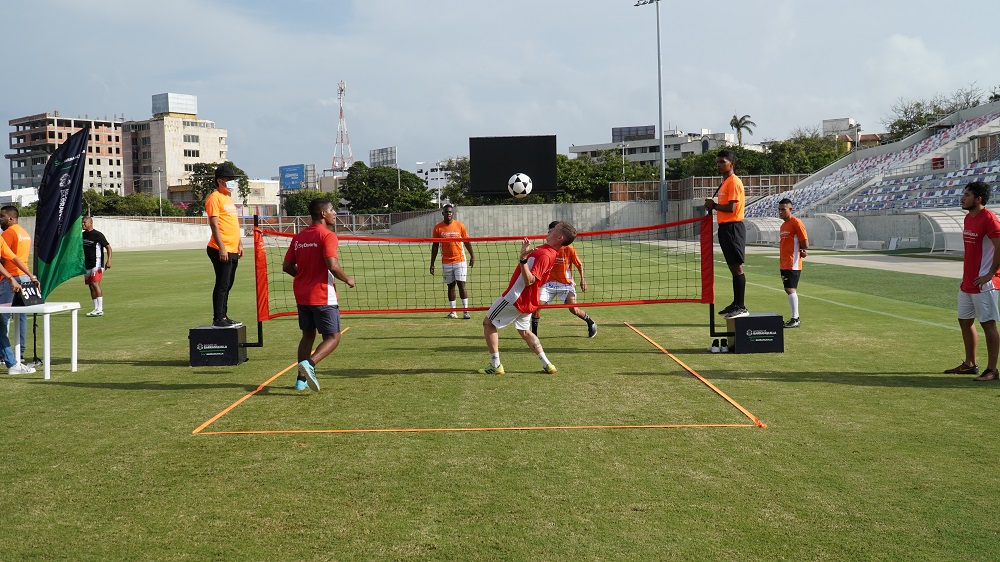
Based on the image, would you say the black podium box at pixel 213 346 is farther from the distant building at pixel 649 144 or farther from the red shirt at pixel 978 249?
the distant building at pixel 649 144

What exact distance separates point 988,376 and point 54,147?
16664cm

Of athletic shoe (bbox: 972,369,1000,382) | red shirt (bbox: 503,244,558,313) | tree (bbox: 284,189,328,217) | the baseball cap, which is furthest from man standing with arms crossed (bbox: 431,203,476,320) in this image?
tree (bbox: 284,189,328,217)

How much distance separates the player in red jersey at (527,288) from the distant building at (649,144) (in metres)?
131

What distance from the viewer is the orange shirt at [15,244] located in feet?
30.1

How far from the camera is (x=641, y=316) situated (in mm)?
14172

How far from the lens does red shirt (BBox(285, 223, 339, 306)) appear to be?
777 cm

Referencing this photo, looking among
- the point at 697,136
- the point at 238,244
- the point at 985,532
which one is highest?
the point at 697,136

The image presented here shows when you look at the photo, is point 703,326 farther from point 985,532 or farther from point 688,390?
point 985,532

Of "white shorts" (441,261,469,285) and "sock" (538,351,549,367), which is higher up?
"white shorts" (441,261,469,285)

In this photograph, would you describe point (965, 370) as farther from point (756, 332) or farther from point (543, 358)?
point (543, 358)

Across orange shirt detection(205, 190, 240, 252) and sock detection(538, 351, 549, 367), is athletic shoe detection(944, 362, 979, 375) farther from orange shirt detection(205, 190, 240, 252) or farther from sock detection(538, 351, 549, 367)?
orange shirt detection(205, 190, 240, 252)

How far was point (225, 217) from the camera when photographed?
9.78 m

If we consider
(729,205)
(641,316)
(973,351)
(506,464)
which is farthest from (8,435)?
(641,316)

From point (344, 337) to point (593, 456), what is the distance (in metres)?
7.18
